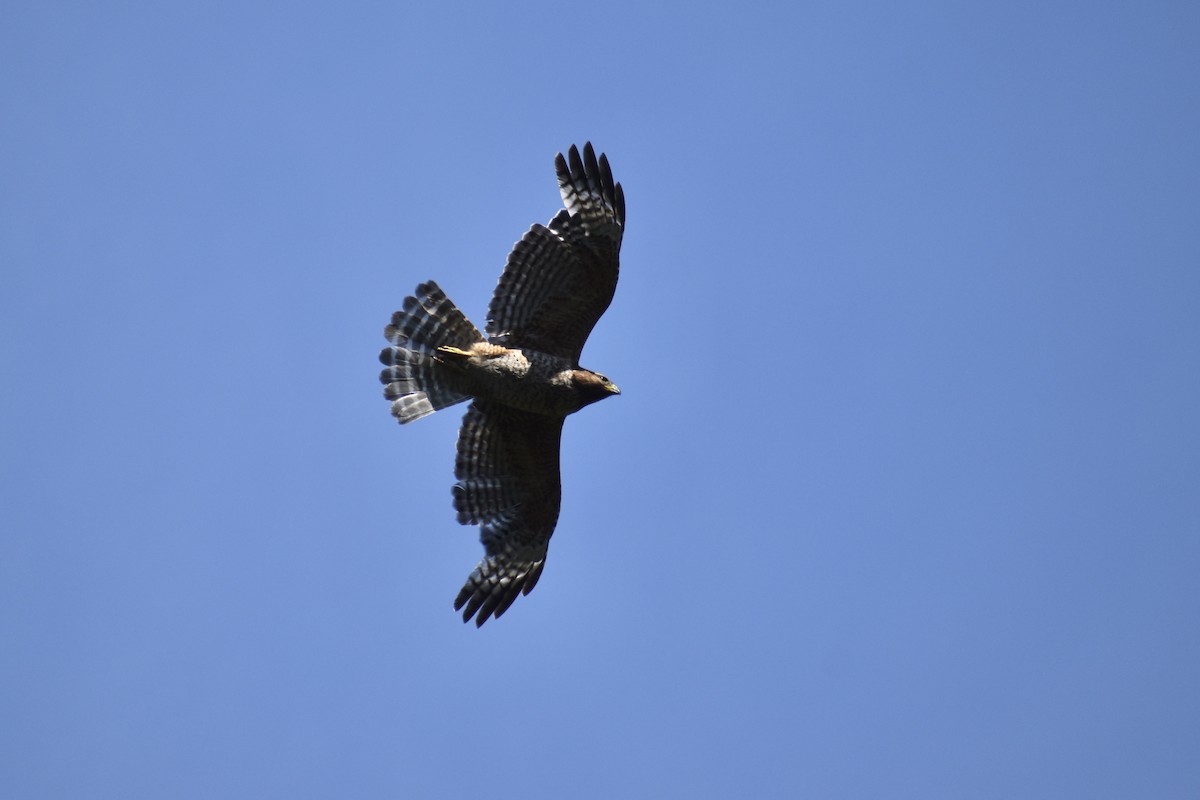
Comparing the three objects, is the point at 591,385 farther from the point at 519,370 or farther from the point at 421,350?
the point at 421,350

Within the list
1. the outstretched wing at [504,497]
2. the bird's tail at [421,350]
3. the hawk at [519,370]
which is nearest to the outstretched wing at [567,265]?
the hawk at [519,370]

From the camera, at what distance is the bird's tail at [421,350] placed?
12367 mm

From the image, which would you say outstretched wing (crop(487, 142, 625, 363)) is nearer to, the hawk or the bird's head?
the hawk

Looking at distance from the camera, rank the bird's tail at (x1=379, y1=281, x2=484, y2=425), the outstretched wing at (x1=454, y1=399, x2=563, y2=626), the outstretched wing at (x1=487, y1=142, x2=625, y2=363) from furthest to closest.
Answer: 1. the outstretched wing at (x1=454, y1=399, x2=563, y2=626)
2. the bird's tail at (x1=379, y1=281, x2=484, y2=425)
3. the outstretched wing at (x1=487, y1=142, x2=625, y2=363)

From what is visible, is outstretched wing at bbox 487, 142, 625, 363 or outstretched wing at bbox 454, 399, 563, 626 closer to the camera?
outstretched wing at bbox 487, 142, 625, 363

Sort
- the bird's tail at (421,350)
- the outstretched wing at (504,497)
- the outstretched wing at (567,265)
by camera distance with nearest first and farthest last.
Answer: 1. the outstretched wing at (567,265)
2. the bird's tail at (421,350)
3. the outstretched wing at (504,497)

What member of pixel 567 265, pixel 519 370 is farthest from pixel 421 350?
pixel 567 265

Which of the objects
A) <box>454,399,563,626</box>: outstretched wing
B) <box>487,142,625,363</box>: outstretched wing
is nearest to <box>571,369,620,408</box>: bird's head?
<box>487,142,625,363</box>: outstretched wing

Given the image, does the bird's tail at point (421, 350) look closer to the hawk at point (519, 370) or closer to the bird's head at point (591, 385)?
the hawk at point (519, 370)

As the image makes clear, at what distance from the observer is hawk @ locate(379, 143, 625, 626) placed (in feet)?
39.1

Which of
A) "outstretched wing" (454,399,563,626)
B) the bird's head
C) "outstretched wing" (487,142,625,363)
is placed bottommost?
"outstretched wing" (454,399,563,626)

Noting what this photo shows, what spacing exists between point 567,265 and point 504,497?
7.75ft

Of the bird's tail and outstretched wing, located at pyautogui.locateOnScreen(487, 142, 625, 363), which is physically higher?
outstretched wing, located at pyautogui.locateOnScreen(487, 142, 625, 363)

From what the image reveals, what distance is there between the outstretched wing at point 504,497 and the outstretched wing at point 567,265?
93cm
